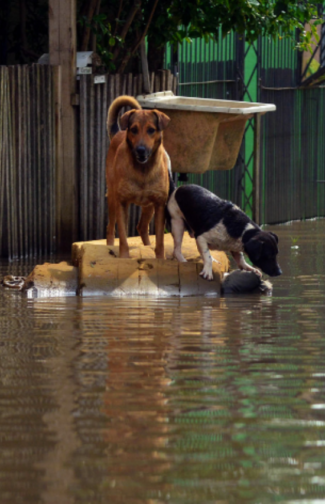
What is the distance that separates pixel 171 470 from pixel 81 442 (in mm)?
427

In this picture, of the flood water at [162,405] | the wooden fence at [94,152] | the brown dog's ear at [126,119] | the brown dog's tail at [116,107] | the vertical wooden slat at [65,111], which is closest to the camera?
the flood water at [162,405]

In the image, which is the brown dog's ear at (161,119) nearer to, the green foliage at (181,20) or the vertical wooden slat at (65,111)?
the vertical wooden slat at (65,111)

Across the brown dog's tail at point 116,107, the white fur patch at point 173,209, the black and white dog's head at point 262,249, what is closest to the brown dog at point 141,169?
the white fur patch at point 173,209

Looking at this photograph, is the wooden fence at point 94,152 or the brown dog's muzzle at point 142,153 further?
the wooden fence at point 94,152

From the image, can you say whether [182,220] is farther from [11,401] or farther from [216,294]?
[11,401]

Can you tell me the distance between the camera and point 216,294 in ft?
25.1

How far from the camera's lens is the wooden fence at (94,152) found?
10.7 meters

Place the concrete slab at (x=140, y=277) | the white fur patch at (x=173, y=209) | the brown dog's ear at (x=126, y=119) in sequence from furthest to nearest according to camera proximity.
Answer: the white fur patch at (x=173, y=209), the brown dog's ear at (x=126, y=119), the concrete slab at (x=140, y=277)

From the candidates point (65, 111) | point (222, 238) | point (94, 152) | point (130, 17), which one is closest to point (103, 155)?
point (94, 152)

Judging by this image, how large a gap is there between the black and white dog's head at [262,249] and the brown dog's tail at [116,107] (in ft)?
5.41

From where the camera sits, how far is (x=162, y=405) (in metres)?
3.92

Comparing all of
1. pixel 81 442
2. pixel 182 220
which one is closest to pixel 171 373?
pixel 81 442

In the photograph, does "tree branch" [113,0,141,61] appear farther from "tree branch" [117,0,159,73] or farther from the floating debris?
the floating debris

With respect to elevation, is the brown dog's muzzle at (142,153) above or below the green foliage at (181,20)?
below
